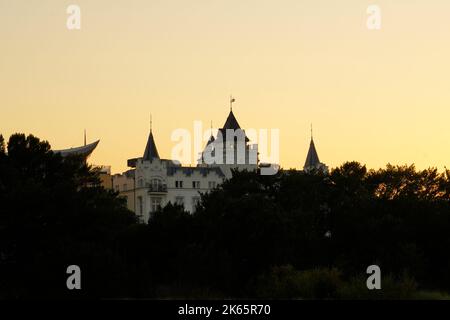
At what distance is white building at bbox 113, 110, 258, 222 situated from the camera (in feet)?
369

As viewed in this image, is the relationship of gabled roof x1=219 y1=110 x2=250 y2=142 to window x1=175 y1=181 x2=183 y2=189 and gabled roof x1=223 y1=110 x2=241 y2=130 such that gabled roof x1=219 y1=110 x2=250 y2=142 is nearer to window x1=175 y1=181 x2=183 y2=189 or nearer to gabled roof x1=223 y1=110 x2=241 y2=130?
gabled roof x1=223 y1=110 x2=241 y2=130

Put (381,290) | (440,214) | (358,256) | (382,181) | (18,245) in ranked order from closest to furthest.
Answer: (381,290), (18,245), (358,256), (440,214), (382,181)

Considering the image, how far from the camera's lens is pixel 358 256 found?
57.9 metres

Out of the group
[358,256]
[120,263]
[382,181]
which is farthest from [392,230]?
[382,181]

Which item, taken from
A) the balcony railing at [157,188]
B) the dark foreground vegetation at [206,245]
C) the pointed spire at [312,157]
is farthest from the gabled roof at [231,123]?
the dark foreground vegetation at [206,245]

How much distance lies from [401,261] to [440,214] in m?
9.29

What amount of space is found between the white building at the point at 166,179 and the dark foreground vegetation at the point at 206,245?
4334cm

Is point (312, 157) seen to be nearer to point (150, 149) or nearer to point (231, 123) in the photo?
point (231, 123)

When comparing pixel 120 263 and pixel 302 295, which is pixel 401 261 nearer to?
pixel 302 295

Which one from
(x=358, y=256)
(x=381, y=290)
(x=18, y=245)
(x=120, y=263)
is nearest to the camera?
(x=381, y=290)

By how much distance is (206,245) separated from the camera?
5378cm

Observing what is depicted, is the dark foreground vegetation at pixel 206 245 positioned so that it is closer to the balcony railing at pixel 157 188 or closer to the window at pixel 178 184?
the balcony railing at pixel 157 188

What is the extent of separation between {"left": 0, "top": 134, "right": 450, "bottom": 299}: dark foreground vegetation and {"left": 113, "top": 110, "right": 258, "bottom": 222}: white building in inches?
1706

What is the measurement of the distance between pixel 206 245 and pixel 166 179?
60.7 m
